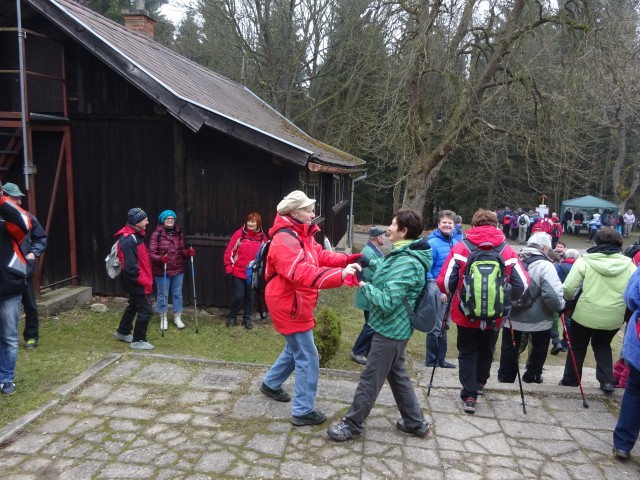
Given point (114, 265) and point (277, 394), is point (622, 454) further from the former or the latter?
point (114, 265)

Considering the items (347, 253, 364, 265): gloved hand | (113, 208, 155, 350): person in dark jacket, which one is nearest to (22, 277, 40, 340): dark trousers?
(113, 208, 155, 350): person in dark jacket

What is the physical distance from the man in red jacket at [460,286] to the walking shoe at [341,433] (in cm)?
119

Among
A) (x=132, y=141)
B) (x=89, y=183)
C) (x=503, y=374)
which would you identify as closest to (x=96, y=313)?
(x=89, y=183)

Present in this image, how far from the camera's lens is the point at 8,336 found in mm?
4629

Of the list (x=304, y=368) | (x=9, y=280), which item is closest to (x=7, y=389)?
(x=9, y=280)

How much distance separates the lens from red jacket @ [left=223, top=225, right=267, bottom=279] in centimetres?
776

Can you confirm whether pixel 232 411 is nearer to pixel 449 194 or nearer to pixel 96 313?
pixel 96 313

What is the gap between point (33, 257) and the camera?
217 inches

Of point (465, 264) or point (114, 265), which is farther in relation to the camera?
point (114, 265)

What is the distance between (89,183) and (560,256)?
7.68 m

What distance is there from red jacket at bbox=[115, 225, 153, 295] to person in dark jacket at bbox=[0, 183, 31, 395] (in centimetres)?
161

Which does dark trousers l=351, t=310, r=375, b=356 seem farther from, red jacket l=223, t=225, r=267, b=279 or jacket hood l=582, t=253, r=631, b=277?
jacket hood l=582, t=253, r=631, b=277

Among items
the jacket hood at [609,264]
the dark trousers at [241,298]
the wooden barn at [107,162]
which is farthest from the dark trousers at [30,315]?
the jacket hood at [609,264]

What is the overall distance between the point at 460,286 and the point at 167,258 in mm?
4432
